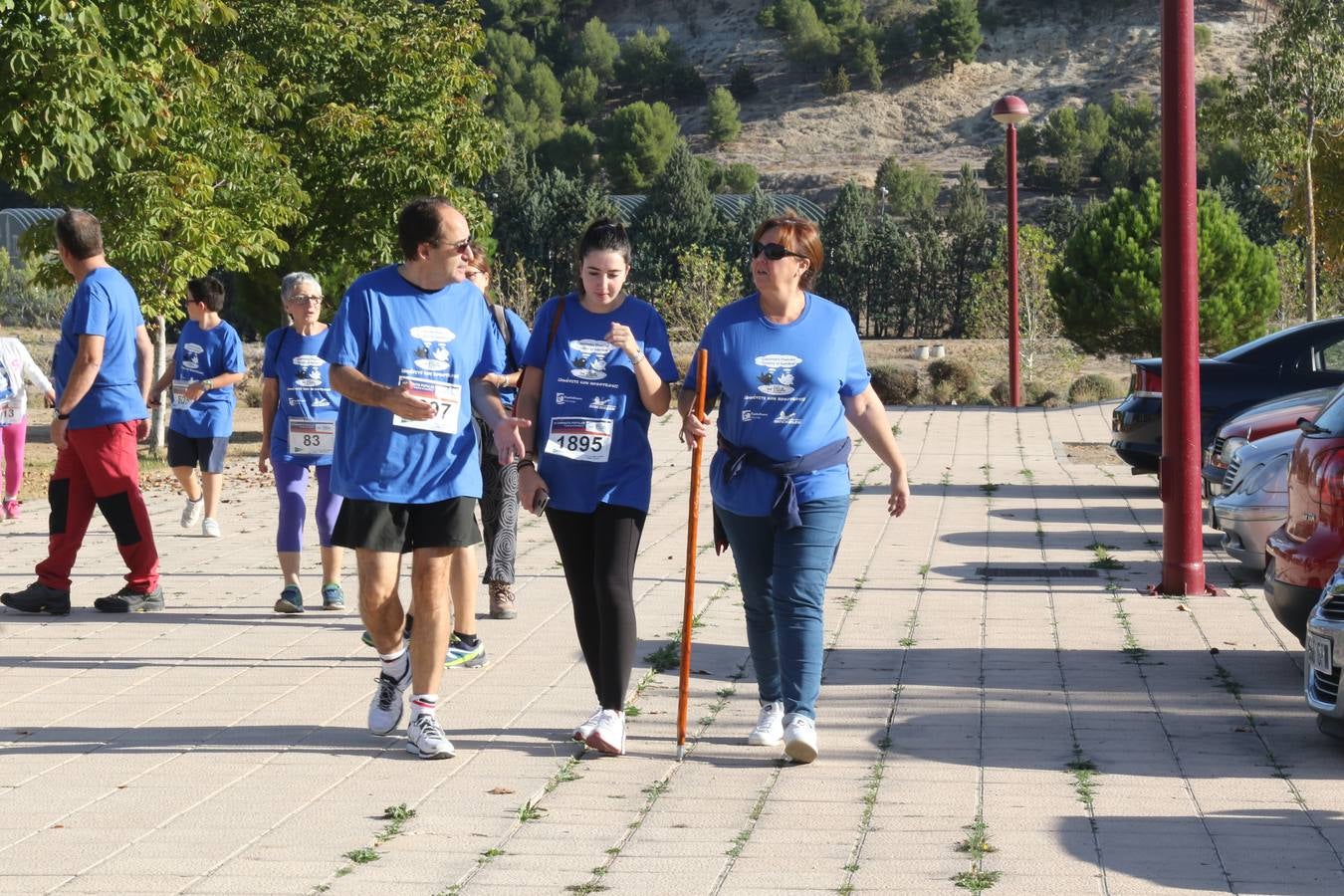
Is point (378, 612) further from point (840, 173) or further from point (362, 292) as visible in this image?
point (840, 173)

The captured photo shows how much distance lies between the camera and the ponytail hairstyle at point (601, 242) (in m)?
5.80

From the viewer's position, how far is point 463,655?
7.18 meters

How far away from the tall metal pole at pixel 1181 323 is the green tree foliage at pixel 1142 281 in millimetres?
17797

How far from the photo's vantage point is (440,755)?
18.7ft

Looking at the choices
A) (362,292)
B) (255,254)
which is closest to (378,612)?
(362,292)

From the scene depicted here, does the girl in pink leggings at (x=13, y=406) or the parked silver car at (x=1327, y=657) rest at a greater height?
the girl in pink leggings at (x=13, y=406)

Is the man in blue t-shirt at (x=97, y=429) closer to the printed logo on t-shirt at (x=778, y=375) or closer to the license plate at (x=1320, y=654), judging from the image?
the printed logo on t-shirt at (x=778, y=375)

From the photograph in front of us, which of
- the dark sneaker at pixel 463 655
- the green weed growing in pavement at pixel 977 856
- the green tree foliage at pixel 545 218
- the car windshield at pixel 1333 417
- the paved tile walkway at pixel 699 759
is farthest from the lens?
the green tree foliage at pixel 545 218

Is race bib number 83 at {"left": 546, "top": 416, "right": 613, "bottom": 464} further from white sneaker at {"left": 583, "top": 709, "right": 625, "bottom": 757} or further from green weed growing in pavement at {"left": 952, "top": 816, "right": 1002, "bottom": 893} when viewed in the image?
green weed growing in pavement at {"left": 952, "top": 816, "right": 1002, "bottom": 893}

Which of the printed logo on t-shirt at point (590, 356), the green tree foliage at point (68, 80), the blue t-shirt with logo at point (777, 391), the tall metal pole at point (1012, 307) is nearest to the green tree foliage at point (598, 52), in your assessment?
the tall metal pole at point (1012, 307)

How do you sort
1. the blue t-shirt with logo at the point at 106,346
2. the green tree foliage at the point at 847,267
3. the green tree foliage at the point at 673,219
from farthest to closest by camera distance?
the green tree foliage at the point at 673,219, the green tree foliage at the point at 847,267, the blue t-shirt with logo at the point at 106,346

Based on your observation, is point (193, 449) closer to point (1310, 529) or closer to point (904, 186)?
point (1310, 529)

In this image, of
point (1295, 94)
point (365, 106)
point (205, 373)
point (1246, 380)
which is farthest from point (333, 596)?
point (1295, 94)

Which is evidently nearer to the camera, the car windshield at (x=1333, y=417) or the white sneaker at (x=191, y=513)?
the car windshield at (x=1333, y=417)
